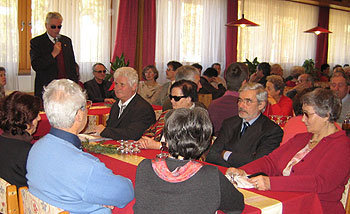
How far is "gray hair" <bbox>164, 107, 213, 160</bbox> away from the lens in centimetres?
178

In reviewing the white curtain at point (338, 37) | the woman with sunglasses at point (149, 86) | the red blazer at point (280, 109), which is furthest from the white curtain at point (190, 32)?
the white curtain at point (338, 37)

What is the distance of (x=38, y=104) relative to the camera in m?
2.69

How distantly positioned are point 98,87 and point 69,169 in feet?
16.0

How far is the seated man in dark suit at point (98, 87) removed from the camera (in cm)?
643

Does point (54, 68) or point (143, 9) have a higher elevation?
point (143, 9)

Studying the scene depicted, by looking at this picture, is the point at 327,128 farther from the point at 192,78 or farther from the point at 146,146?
the point at 192,78

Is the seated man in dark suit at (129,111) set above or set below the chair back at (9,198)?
above

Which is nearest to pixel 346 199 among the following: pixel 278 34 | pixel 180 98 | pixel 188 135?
pixel 188 135

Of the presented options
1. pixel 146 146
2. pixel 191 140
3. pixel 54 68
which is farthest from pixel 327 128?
pixel 54 68

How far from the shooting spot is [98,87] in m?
6.55

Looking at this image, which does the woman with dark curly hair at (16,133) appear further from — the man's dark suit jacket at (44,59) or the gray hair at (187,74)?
the man's dark suit jacket at (44,59)

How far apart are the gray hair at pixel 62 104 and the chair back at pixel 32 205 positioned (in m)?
0.35

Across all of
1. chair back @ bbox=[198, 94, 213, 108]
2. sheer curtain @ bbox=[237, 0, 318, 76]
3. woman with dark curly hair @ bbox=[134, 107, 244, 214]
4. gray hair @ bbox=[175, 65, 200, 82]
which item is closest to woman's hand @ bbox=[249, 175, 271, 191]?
woman with dark curly hair @ bbox=[134, 107, 244, 214]

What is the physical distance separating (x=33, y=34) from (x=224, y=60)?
18.2ft
